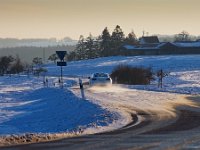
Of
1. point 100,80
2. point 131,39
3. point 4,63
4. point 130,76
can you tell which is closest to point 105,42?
point 131,39

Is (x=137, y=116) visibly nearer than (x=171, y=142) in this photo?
No

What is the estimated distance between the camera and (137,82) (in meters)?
53.5

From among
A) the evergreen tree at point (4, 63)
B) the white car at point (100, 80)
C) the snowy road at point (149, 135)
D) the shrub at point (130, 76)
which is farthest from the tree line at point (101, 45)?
the snowy road at point (149, 135)

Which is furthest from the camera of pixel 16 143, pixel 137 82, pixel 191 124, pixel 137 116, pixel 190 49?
pixel 190 49

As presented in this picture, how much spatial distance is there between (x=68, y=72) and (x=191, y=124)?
80.3 m

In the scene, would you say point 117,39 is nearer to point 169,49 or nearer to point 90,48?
point 90,48

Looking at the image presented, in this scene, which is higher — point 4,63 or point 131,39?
point 131,39

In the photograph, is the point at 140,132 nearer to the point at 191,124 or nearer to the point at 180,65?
the point at 191,124

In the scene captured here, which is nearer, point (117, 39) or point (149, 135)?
point (149, 135)

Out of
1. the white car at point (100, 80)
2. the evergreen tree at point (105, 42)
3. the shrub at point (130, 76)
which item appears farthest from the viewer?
the evergreen tree at point (105, 42)

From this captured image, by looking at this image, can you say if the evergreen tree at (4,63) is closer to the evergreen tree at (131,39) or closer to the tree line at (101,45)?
the tree line at (101,45)

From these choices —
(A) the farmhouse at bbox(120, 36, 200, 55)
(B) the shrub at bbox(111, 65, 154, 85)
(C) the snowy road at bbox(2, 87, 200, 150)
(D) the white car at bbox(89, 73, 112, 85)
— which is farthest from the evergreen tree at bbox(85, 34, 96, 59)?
(C) the snowy road at bbox(2, 87, 200, 150)

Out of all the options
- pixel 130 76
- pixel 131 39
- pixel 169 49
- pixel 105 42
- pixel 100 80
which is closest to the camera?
pixel 100 80

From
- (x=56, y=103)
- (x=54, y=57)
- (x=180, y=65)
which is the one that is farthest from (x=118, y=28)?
(x=56, y=103)
